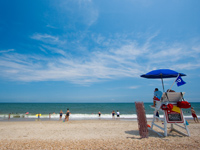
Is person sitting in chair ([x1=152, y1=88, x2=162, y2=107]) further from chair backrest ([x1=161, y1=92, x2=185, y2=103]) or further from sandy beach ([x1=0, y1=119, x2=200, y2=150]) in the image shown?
sandy beach ([x1=0, y1=119, x2=200, y2=150])

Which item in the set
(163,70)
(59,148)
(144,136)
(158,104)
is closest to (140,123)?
(144,136)

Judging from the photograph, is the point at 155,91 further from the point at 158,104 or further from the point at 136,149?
the point at 136,149

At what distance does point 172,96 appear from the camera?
6266 millimetres

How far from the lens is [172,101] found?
6387mm

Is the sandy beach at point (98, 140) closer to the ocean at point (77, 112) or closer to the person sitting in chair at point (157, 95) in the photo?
the person sitting in chair at point (157, 95)

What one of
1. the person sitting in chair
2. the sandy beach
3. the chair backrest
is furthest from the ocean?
the chair backrest

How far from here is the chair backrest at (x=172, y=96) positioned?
6227 mm

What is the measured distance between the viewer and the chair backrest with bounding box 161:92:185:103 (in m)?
6.23

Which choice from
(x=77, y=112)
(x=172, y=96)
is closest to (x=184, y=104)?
(x=172, y=96)

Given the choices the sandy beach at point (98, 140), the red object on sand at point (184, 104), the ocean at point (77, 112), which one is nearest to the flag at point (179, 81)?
the red object on sand at point (184, 104)

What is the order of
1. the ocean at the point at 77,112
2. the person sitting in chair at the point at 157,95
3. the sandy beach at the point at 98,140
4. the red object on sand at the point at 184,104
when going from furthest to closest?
the ocean at the point at 77,112
the person sitting in chair at the point at 157,95
the red object on sand at the point at 184,104
the sandy beach at the point at 98,140

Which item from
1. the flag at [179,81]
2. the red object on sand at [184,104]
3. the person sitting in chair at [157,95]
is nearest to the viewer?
the red object on sand at [184,104]

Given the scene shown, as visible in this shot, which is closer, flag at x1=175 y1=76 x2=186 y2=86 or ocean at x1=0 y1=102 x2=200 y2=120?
flag at x1=175 y1=76 x2=186 y2=86

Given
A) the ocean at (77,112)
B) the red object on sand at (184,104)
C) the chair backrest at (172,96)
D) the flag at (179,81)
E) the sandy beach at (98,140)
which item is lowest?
the ocean at (77,112)
